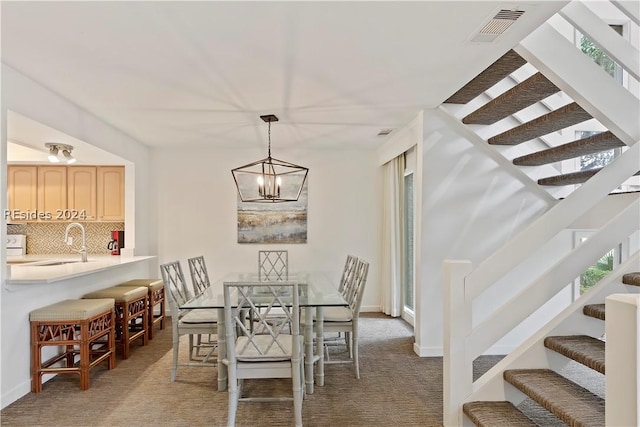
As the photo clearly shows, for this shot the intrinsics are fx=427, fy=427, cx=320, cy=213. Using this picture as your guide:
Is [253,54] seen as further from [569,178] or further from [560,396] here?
[569,178]

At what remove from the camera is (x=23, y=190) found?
6.07 meters

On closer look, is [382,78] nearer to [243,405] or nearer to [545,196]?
[545,196]

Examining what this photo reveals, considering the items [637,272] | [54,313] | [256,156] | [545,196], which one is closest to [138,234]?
[256,156]

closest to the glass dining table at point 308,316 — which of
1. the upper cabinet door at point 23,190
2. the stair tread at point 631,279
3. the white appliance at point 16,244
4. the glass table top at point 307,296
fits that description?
the glass table top at point 307,296

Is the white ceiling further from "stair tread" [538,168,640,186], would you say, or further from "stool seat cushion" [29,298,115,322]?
"stool seat cushion" [29,298,115,322]

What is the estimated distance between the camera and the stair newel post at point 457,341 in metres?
2.80

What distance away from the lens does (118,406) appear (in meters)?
3.21

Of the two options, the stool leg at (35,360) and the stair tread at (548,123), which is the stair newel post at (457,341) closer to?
the stair tread at (548,123)

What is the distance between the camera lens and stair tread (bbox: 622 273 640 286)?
8.58 ft

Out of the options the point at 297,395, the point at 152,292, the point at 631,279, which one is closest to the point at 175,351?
the point at 297,395

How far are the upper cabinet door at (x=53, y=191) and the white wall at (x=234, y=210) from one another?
1236 mm

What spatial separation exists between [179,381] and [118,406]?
0.58 metres

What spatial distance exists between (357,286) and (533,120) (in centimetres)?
205

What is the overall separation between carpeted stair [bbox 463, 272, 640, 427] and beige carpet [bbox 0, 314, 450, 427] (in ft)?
1.54
